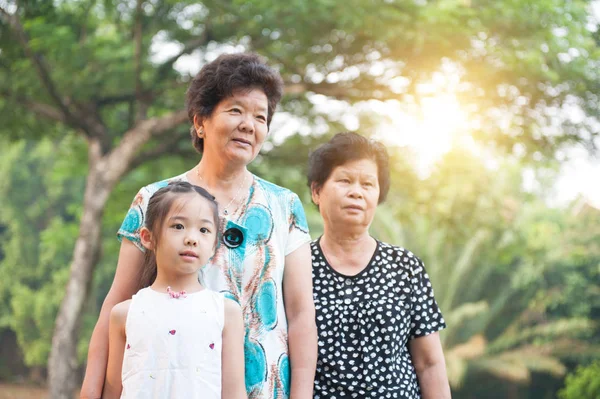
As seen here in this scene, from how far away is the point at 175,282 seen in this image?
6.48 ft

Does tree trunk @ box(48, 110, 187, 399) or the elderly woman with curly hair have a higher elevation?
tree trunk @ box(48, 110, 187, 399)

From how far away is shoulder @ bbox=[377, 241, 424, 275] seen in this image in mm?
2564

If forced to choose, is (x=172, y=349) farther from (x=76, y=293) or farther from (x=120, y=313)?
(x=76, y=293)

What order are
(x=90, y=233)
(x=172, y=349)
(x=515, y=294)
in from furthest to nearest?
(x=515, y=294), (x=90, y=233), (x=172, y=349)

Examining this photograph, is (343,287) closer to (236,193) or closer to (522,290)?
(236,193)

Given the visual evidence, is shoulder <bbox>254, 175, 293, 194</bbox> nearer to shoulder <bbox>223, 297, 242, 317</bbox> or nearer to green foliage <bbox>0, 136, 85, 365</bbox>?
shoulder <bbox>223, 297, 242, 317</bbox>

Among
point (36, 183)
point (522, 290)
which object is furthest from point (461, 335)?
point (36, 183)

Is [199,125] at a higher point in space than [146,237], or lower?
higher

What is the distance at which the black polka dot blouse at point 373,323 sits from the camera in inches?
93.7

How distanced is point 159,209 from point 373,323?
0.90 m

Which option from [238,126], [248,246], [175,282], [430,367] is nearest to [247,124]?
[238,126]

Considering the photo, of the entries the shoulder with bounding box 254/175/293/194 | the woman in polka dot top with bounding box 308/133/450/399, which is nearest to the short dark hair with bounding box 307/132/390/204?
the woman in polka dot top with bounding box 308/133/450/399

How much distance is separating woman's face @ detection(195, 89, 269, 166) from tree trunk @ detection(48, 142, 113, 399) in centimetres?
802

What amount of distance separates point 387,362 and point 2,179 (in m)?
20.6
